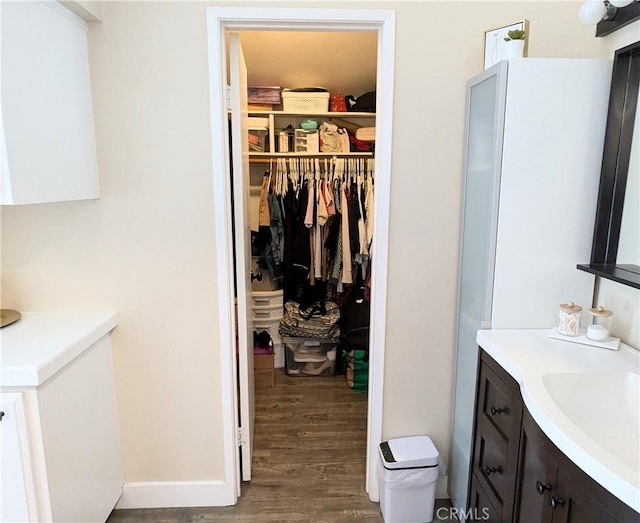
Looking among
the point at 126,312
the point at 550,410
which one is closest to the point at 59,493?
the point at 126,312

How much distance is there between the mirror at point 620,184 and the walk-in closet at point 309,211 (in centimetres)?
164

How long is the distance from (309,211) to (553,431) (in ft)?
7.52

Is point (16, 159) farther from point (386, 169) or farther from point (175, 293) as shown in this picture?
point (386, 169)

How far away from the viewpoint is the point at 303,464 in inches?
90.7

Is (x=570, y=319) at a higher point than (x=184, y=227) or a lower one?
lower

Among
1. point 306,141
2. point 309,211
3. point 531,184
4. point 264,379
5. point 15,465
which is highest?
point 306,141

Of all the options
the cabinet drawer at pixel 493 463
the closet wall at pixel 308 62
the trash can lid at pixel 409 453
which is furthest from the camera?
the closet wall at pixel 308 62

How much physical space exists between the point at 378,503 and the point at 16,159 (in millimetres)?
2008

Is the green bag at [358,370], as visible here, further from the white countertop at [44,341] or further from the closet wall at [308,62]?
the white countertop at [44,341]

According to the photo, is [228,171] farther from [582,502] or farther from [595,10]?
[582,502]

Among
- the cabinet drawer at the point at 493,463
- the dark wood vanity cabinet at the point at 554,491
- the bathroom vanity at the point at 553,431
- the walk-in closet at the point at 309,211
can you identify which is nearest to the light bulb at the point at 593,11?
the bathroom vanity at the point at 553,431

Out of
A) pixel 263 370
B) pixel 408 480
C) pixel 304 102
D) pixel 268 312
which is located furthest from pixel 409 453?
pixel 304 102

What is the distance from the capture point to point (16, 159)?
128 centimetres

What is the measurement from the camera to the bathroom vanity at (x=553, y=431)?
2.99 ft
